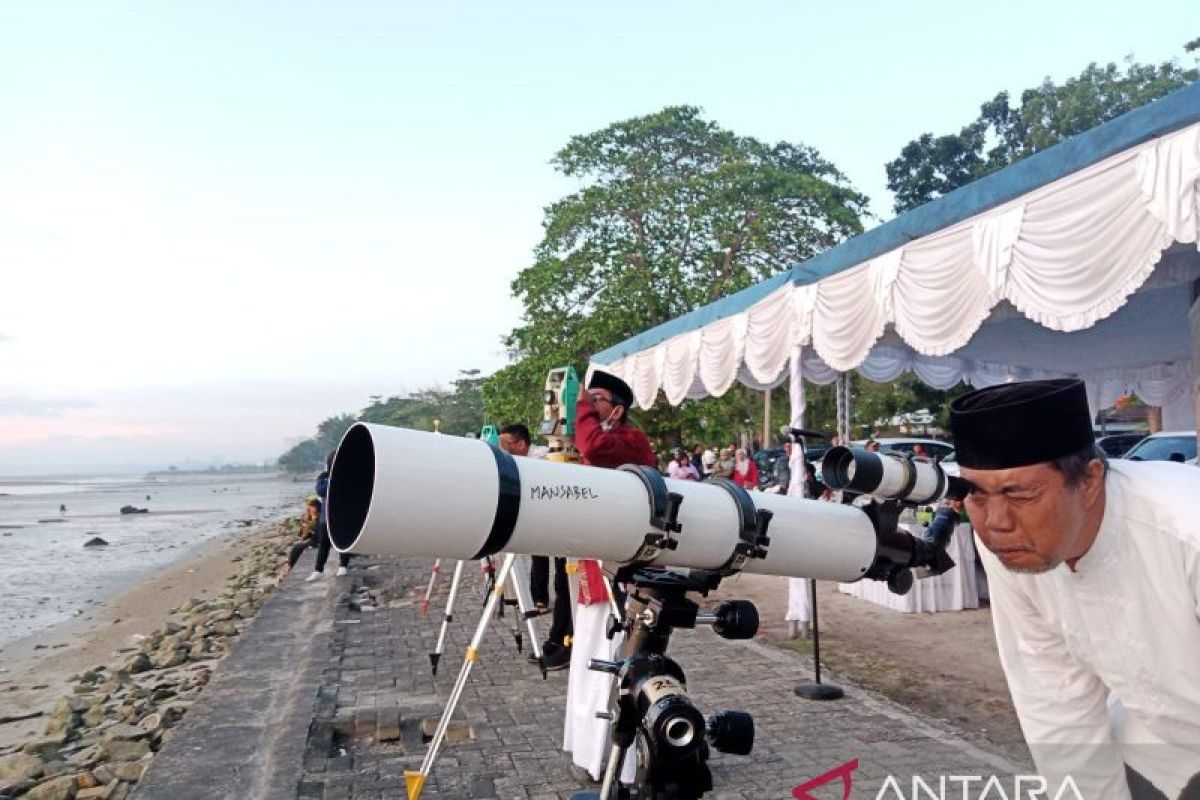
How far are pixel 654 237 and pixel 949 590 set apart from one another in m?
14.1

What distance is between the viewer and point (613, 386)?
3.59m

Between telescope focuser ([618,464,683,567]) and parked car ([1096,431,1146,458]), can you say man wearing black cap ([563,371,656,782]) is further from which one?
parked car ([1096,431,1146,458])

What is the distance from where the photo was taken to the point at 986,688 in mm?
5496

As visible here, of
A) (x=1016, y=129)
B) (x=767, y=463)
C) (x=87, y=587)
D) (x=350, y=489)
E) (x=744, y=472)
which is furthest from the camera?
(x=1016, y=129)

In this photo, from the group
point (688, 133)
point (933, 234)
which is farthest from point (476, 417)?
point (933, 234)

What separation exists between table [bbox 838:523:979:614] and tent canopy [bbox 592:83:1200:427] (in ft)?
7.19

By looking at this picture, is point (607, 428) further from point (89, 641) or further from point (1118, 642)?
point (89, 641)

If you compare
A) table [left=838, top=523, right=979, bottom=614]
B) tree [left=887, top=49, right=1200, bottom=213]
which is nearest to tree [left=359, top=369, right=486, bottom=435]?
tree [left=887, top=49, right=1200, bottom=213]

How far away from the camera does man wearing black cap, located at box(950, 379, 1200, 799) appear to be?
165 centimetres

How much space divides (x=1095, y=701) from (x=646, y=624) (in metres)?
1.07

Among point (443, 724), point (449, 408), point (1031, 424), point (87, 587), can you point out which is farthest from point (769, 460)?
point (449, 408)

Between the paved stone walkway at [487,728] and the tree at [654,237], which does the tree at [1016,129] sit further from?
the paved stone walkway at [487,728]

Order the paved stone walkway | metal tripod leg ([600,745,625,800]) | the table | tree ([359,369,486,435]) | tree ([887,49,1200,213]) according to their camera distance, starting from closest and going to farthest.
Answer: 1. metal tripod leg ([600,745,625,800])
2. the paved stone walkway
3. the table
4. tree ([887,49,1200,213])
5. tree ([359,369,486,435])

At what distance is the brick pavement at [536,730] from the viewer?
12.5ft
